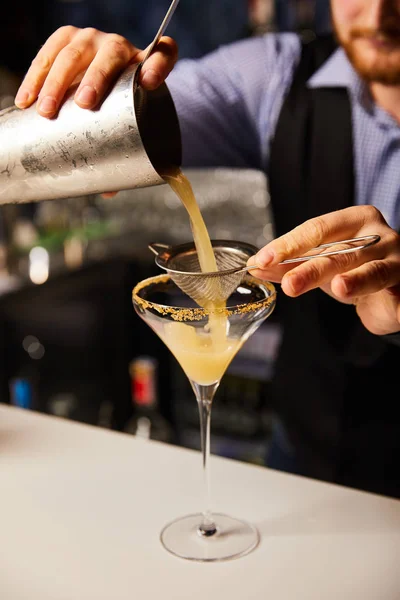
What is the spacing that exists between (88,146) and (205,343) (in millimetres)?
318

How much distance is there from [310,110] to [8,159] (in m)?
0.82

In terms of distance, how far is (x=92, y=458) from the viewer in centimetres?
119

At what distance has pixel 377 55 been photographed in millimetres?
1576

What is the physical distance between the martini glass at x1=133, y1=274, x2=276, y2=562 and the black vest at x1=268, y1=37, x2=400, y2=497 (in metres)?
0.67

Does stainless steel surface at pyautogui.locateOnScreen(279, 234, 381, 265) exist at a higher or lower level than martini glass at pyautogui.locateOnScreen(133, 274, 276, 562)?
higher

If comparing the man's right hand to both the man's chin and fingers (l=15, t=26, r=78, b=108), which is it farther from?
the man's chin

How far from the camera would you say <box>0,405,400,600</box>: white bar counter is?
2.85ft

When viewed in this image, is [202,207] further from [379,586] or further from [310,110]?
[379,586]

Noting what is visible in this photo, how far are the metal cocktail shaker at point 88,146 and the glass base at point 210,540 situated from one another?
51cm

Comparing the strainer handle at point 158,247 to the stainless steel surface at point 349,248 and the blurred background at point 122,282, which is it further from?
the blurred background at point 122,282

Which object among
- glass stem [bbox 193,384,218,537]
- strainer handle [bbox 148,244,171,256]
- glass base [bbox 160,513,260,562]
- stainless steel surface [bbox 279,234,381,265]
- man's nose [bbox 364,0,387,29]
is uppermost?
man's nose [bbox 364,0,387,29]

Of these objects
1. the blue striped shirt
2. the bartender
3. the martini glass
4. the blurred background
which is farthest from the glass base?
the blurred background

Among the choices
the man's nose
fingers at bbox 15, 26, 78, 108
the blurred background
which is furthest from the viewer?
the blurred background

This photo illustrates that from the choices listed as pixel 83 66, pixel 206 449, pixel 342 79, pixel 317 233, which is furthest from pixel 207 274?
pixel 342 79
